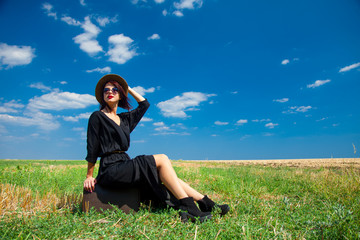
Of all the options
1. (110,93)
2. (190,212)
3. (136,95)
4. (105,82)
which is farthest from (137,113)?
(190,212)

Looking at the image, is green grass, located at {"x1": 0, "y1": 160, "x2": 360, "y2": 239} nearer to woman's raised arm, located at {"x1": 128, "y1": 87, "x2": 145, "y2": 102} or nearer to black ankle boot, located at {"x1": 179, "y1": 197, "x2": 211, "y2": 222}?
black ankle boot, located at {"x1": 179, "y1": 197, "x2": 211, "y2": 222}

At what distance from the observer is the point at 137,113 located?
15.5 feet

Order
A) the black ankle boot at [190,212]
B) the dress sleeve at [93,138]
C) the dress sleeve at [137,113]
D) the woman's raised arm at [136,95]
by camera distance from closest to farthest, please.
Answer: the black ankle boot at [190,212]
the dress sleeve at [93,138]
the dress sleeve at [137,113]
the woman's raised arm at [136,95]

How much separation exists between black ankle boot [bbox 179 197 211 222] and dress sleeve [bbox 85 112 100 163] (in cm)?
174

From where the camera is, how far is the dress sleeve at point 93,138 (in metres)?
4.04

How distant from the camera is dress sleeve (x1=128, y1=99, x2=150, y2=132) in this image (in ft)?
Answer: 15.3

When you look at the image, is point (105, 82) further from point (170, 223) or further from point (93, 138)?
point (170, 223)

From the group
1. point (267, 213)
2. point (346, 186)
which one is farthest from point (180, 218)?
point (346, 186)

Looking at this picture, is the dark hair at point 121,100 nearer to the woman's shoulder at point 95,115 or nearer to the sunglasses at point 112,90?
the sunglasses at point 112,90

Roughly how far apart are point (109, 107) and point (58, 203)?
208 centimetres

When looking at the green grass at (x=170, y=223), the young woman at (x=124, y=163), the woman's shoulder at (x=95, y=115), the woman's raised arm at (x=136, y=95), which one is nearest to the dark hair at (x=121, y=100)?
the young woman at (x=124, y=163)

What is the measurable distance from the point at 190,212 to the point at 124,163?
4.38ft

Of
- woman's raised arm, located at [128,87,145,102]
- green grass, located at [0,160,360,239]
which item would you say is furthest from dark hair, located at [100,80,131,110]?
green grass, located at [0,160,360,239]

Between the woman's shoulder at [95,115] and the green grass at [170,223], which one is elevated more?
the woman's shoulder at [95,115]
